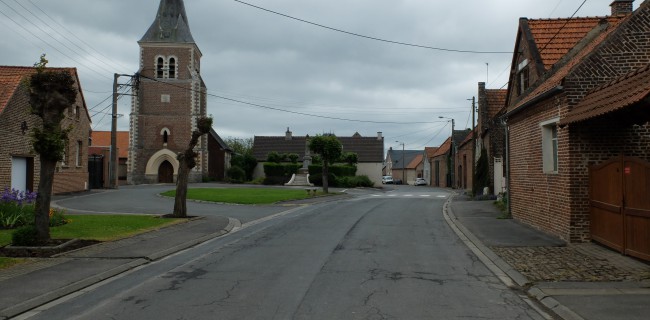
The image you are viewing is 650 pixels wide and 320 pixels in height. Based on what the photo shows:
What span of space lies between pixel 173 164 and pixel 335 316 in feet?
162

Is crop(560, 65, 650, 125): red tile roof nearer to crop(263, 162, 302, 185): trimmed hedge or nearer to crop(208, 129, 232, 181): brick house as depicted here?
crop(263, 162, 302, 185): trimmed hedge

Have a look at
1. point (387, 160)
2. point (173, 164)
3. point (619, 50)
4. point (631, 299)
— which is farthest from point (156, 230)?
point (387, 160)

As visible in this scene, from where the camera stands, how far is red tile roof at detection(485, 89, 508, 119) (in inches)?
1292

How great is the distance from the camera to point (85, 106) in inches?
1388

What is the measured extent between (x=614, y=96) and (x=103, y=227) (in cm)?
1307

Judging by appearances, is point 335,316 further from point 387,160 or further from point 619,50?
point 387,160

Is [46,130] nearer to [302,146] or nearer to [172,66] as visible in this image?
[172,66]

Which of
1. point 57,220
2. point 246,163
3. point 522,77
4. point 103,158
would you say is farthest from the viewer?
point 246,163

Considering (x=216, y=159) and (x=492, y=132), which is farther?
(x=216, y=159)

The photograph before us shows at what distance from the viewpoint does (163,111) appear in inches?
2079

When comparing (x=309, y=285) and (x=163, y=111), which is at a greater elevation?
(x=163, y=111)

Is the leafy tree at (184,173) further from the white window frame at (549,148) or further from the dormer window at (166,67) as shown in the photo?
the dormer window at (166,67)

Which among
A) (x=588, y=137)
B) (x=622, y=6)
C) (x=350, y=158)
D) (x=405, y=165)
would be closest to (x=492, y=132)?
(x=622, y=6)

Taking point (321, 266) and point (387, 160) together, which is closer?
point (321, 266)
